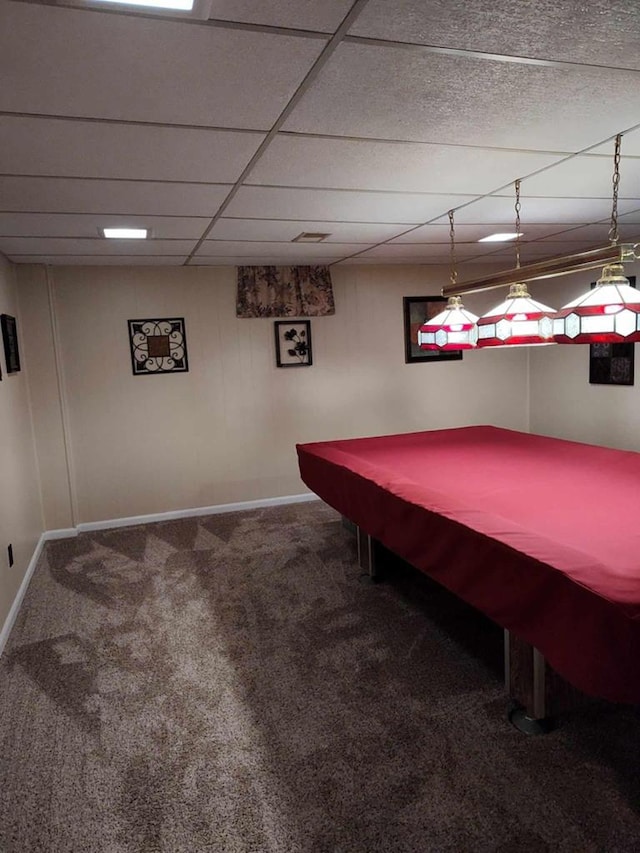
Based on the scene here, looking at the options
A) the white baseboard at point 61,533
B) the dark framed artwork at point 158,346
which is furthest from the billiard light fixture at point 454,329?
the white baseboard at point 61,533

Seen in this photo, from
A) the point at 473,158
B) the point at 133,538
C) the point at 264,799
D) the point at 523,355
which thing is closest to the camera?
the point at 264,799

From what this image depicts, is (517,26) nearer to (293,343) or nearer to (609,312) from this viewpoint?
(609,312)

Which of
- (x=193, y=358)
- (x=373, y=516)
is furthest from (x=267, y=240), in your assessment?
(x=373, y=516)

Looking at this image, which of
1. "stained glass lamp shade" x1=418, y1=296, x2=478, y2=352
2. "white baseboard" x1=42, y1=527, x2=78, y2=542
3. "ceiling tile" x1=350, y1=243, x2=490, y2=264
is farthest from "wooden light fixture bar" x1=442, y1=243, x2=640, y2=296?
"white baseboard" x1=42, y1=527, x2=78, y2=542

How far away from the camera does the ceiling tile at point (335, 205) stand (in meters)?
2.67

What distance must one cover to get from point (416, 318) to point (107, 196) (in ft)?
11.6

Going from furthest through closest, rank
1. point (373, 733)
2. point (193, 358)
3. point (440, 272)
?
point (440, 272) < point (193, 358) < point (373, 733)

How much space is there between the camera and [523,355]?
5984 mm

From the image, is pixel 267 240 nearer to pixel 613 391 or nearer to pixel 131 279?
pixel 131 279

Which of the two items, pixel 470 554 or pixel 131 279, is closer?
pixel 470 554

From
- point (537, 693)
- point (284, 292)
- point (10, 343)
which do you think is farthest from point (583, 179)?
point (10, 343)

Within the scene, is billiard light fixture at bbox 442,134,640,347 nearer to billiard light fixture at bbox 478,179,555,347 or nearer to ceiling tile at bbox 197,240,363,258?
billiard light fixture at bbox 478,179,555,347

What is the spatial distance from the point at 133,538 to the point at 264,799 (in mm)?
2977

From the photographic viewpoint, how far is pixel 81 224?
3043mm
